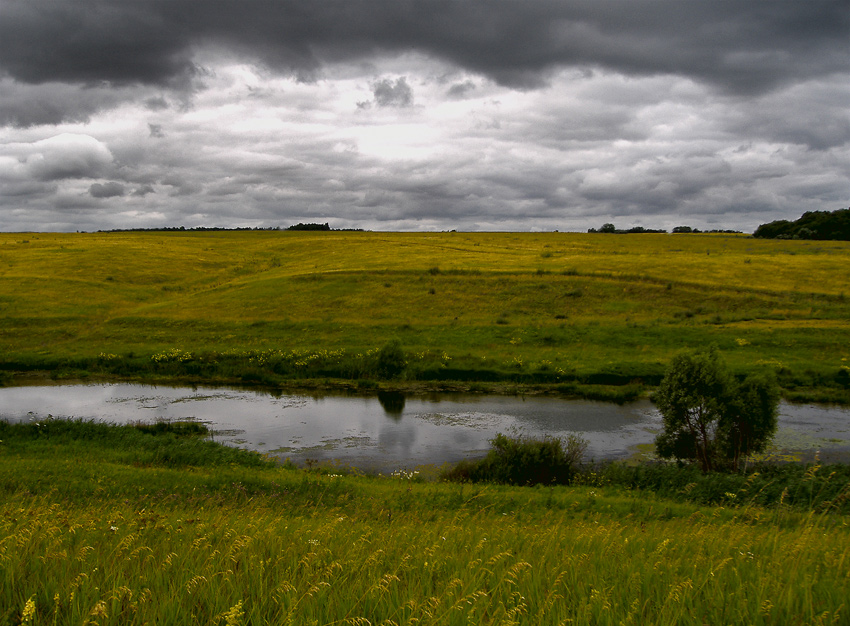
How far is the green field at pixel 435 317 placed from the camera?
142 feet

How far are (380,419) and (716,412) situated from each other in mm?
18836

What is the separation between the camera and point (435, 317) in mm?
55281

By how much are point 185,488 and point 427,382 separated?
2596 cm

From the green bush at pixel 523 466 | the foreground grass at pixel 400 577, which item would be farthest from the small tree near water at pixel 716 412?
the foreground grass at pixel 400 577

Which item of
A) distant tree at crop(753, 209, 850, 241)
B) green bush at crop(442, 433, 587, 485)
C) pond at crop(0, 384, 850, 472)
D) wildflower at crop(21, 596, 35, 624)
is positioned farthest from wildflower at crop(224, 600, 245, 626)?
distant tree at crop(753, 209, 850, 241)

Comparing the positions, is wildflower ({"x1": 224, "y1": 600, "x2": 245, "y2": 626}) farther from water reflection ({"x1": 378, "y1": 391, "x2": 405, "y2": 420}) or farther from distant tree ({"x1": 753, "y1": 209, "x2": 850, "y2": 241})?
distant tree ({"x1": 753, "y1": 209, "x2": 850, "y2": 241})

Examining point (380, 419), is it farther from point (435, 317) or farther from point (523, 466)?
point (435, 317)

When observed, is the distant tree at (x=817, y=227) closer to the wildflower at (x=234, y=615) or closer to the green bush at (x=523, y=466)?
the green bush at (x=523, y=466)

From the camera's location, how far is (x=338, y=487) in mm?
18344

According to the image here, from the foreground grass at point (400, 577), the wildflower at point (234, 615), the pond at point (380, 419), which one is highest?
the wildflower at point (234, 615)

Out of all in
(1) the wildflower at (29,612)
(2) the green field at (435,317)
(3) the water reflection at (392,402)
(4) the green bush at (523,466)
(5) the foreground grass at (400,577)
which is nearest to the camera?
(1) the wildflower at (29,612)

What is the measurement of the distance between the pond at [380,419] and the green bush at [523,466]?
347 centimetres

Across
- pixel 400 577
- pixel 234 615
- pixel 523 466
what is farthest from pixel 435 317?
pixel 234 615

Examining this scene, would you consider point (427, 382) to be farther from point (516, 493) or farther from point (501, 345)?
point (516, 493)
